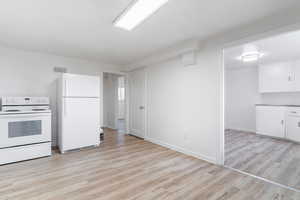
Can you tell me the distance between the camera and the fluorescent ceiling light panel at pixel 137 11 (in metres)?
1.49

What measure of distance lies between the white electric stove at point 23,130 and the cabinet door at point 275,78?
5.93 metres

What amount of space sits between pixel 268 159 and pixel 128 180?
2620mm

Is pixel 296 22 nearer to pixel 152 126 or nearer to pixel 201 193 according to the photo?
pixel 201 193

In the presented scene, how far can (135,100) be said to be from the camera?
457cm

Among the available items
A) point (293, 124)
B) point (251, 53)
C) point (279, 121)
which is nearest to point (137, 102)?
point (251, 53)

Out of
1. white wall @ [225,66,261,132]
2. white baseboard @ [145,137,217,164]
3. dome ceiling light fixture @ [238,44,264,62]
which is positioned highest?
dome ceiling light fixture @ [238,44,264,62]

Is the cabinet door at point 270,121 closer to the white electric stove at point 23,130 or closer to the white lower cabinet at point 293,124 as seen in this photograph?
the white lower cabinet at point 293,124

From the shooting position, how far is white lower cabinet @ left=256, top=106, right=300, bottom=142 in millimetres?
3854

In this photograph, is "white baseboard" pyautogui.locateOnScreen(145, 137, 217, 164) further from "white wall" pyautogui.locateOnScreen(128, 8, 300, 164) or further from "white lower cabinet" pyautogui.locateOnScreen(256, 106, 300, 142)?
"white lower cabinet" pyautogui.locateOnScreen(256, 106, 300, 142)

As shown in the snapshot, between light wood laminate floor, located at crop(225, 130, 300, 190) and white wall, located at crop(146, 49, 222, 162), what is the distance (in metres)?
0.60

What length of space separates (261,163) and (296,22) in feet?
7.28

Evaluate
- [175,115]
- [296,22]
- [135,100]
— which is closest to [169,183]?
[175,115]

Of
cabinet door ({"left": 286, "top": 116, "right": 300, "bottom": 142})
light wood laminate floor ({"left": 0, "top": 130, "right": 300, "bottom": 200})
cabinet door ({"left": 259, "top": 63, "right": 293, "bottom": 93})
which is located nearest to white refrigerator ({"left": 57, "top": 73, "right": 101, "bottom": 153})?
light wood laminate floor ({"left": 0, "top": 130, "right": 300, "bottom": 200})

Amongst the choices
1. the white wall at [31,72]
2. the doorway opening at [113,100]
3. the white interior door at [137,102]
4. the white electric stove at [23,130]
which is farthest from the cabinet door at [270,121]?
the white electric stove at [23,130]
